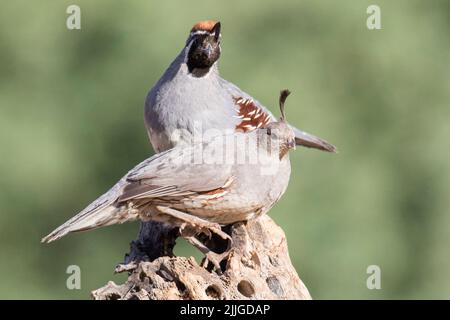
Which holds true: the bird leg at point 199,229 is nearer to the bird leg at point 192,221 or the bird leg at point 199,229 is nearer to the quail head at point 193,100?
the bird leg at point 192,221

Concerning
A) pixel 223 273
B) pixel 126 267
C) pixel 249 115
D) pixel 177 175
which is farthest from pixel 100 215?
pixel 249 115

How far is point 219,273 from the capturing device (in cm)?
570

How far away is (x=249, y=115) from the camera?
291 inches

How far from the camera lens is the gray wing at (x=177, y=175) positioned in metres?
5.75

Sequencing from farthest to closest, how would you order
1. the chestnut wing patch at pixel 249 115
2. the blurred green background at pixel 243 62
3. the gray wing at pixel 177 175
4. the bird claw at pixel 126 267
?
the blurred green background at pixel 243 62 → the chestnut wing patch at pixel 249 115 → the bird claw at pixel 126 267 → the gray wing at pixel 177 175

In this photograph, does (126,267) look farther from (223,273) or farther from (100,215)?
(223,273)

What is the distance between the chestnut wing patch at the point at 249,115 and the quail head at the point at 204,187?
1106mm

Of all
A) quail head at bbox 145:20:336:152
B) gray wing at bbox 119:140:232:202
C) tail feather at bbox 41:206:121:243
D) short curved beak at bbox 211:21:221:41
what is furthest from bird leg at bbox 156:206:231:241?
short curved beak at bbox 211:21:221:41

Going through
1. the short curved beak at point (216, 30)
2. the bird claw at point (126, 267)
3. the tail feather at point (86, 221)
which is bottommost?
the bird claw at point (126, 267)

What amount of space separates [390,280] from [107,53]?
3.52m

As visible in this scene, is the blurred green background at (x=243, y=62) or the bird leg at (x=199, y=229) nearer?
the bird leg at (x=199, y=229)

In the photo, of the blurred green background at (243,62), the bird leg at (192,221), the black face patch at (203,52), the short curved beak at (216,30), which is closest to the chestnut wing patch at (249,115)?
the black face patch at (203,52)
